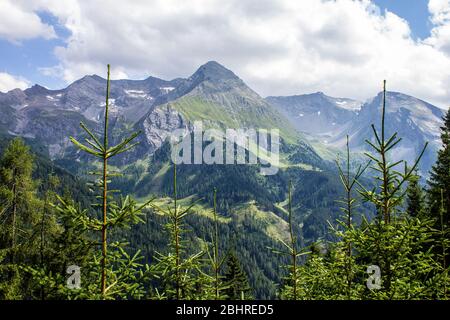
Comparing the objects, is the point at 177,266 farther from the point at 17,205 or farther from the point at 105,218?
the point at 17,205

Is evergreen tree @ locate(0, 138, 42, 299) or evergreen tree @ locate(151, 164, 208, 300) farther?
evergreen tree @ locate(0, 138, 42, 299)

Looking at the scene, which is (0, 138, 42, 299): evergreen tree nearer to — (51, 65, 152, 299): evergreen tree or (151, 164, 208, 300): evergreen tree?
(151, 164, 208, 300): evergreen tree

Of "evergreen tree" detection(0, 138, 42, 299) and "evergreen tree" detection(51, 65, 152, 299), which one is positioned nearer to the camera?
"evergreen tree" detection(51, 65, 152, 299)

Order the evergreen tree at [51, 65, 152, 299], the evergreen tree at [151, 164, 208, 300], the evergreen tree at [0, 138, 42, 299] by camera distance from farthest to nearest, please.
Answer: the evergreen tree at [0, 138, 42, 299], the evergreen tree at [151, 164, 208, 300], the evergreen tree at [51, 65, 152, 299]

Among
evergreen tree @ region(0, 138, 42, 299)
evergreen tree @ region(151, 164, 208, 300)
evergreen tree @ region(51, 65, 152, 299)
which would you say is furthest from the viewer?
evergreen tree @ region(0, 138, 42, 299)

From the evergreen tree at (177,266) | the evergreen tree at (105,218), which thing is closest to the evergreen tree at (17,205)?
the evergreen tree at (177,266)

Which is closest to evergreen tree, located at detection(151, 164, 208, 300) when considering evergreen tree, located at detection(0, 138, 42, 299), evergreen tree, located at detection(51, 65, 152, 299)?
evergreen tree, located at detection(51, 65, 152, 299)

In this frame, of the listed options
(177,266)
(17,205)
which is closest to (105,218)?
(177,266)

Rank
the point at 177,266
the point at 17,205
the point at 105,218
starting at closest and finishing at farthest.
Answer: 1. the point at 105,218
2. the point at 177,266
3. the point at 17,205

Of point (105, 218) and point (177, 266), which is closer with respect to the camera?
point (105, 218)
